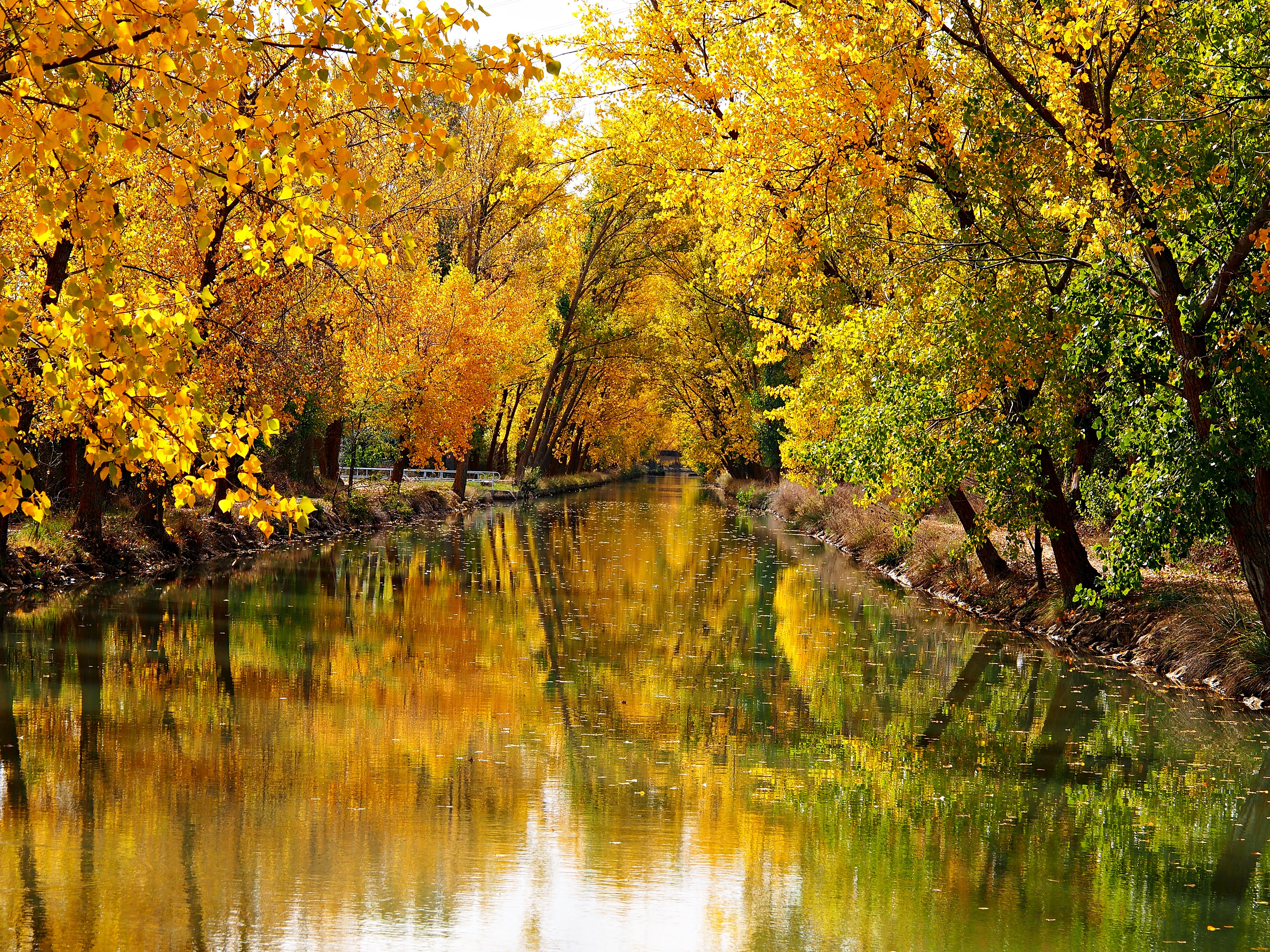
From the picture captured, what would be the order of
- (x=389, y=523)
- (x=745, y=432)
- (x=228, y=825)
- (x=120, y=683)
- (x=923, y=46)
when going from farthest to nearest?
(x=745, y=432), (x=389, y=523), (x=923, y=46), (x=120, y=683), (x=228, y=825)

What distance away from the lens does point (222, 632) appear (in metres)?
15.9

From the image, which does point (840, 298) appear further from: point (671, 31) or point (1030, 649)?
point (1030, 649)

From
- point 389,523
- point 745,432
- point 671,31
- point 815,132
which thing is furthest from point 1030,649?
point 745,432

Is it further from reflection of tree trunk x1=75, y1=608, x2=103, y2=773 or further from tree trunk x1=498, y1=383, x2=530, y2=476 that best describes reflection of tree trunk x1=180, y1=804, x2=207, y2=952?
tree trunk x1=498, y1=383, x2=530, y2=476

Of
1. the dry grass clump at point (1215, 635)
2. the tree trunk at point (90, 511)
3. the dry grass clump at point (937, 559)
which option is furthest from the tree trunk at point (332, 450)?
the dry grass clump at point (1215, 635)

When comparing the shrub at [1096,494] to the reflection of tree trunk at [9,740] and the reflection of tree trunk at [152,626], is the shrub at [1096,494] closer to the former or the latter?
the reflection of tree trunk at [152,626]

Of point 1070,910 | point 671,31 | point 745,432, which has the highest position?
point 671,31

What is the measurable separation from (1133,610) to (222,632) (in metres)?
11.5

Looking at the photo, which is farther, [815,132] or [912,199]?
[912,199]

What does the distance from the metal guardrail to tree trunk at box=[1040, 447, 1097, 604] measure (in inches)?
1292

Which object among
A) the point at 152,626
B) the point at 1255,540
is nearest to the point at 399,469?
the point at 152,626

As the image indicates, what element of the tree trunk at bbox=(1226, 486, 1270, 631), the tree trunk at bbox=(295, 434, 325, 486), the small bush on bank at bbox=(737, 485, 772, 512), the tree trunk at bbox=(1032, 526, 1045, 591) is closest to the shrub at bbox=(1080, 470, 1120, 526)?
the tree trunk at bbox=(1032, 526, 1045, 591)

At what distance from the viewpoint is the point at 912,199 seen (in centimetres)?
1758

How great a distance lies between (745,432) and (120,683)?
41383mm
